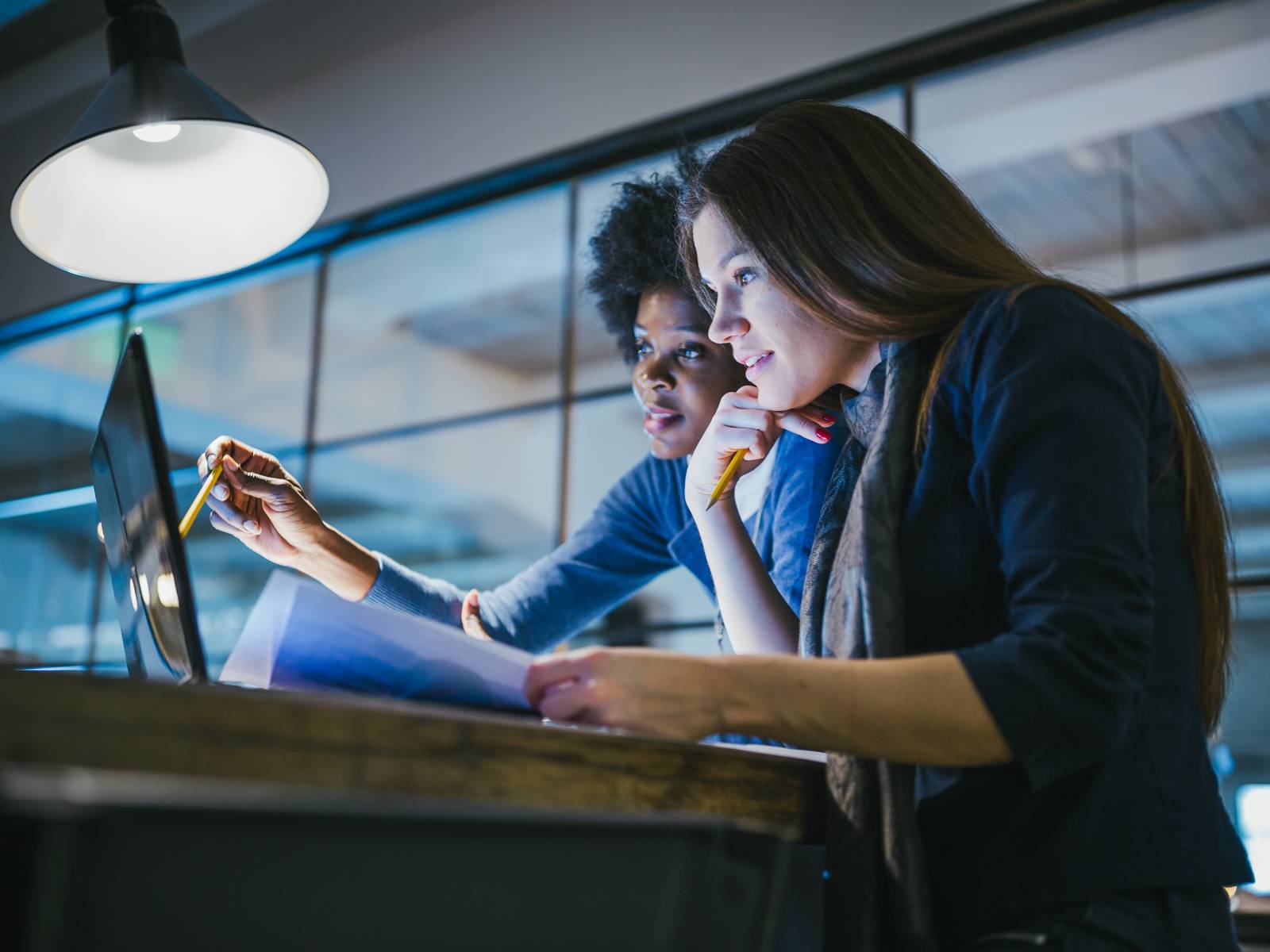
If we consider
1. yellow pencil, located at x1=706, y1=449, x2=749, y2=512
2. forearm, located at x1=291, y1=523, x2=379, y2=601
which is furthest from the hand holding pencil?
forearm, located at x1=291, y1=523, x2=379, y2=601

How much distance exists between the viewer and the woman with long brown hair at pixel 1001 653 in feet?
2.48

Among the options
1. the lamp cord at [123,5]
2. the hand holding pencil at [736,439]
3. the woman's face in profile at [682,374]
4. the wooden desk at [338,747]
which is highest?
the lamp cord at [123,5]

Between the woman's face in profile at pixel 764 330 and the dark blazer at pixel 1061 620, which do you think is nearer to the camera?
the dark blazer at pixel 1061 620

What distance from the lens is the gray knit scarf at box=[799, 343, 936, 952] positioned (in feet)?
2.68

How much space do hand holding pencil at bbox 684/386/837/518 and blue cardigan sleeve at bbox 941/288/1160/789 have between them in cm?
43

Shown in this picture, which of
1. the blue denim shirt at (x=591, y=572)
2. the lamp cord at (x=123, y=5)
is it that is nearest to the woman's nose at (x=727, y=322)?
the blue denim shirt at (x=591, y=572)

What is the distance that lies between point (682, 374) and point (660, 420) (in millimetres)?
84

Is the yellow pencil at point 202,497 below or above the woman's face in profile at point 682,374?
below

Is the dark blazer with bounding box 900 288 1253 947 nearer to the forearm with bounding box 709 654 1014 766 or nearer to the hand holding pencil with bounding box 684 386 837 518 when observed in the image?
the forearm with bounding box 709 654 1014 766

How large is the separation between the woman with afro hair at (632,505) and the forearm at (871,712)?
62 centimetres

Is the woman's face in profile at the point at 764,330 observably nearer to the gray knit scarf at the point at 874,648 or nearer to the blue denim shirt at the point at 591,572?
the gray knit scarf at the point at 874,648

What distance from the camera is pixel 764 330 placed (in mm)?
1245

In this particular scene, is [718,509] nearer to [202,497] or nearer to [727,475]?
[727,475]

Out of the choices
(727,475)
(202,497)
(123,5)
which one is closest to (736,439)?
(727,475)
